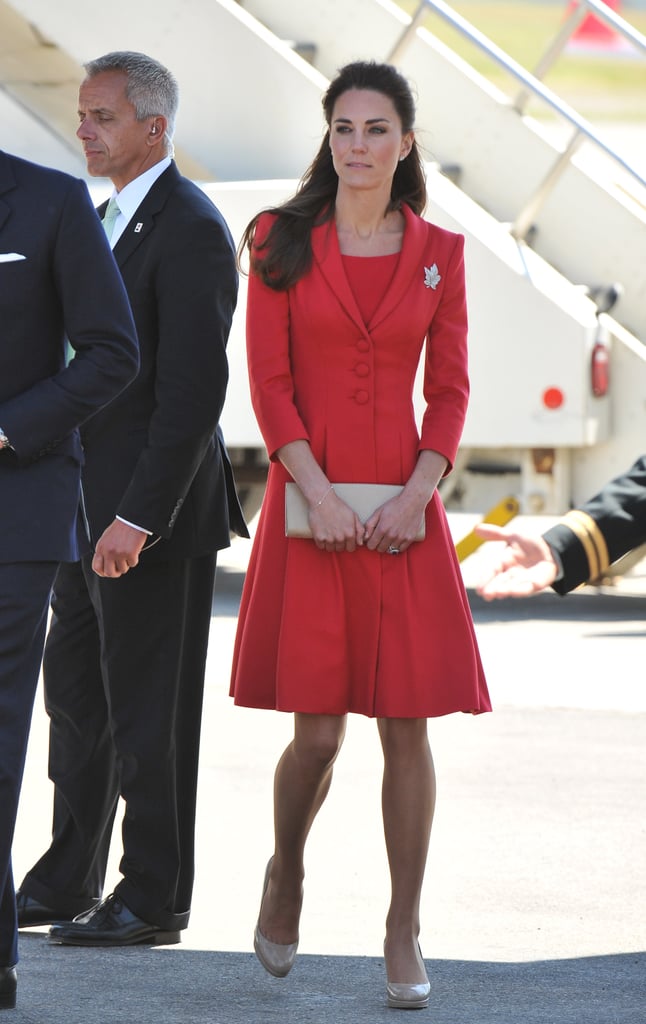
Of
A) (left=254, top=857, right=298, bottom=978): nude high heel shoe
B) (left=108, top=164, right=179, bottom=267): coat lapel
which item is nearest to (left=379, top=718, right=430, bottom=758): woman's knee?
(left=254, top=857, right=298, bottom=978): nude high heel shoe

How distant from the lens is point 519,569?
350 centimetres

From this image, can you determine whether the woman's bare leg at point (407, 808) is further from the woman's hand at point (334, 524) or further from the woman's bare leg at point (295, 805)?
the woman's hand at point (334, 524)

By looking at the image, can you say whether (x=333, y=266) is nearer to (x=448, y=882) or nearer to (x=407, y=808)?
(x=407, y=808)

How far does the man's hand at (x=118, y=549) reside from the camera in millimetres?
4102

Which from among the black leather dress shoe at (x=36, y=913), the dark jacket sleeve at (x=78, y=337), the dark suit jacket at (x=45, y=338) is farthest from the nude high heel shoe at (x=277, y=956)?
the dark jacket sleeve at (x=78, y=337)

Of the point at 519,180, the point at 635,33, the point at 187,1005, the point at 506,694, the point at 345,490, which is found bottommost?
the point at 187,1005

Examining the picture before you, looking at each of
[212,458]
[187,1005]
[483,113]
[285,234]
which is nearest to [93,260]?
[285,234]

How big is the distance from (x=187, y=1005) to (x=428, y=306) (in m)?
1.45

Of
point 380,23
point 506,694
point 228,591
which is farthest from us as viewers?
point 228,591

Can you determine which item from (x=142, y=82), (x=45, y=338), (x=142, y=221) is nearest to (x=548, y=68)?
(x=142, y=82)

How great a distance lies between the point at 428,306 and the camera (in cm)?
402

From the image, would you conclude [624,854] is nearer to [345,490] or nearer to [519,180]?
[345,490]

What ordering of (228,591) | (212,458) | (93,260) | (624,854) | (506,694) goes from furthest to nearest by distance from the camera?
(228,591), (506,694), (624,854), (212,458), (93,260)

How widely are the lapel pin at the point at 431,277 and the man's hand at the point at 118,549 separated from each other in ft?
2.55
